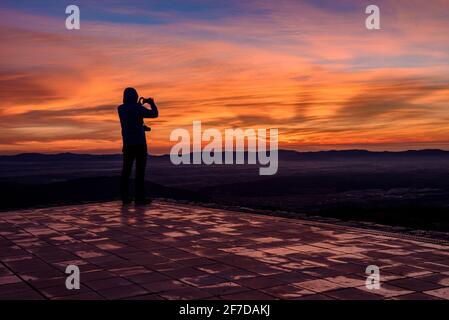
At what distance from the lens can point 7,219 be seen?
30.2 ft

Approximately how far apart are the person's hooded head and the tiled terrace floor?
2.70 meters

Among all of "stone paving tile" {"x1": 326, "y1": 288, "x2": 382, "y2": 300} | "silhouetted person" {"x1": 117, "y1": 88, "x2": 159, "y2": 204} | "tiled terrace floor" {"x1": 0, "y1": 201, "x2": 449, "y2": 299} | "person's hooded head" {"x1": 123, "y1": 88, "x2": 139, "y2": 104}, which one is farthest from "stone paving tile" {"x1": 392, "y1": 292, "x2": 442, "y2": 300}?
"person's hooded head" {"x1": 123, "y1": 88, "x2": 139, "y2": 104}

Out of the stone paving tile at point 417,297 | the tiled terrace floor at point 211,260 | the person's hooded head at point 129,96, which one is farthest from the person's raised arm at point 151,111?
the stone paving tile at point 417,297

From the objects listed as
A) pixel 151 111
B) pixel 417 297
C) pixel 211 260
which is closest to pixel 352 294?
pixel 417 297

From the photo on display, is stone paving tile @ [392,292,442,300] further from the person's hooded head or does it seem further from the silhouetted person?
the person's hooded head

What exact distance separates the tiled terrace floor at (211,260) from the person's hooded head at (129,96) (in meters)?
2.70

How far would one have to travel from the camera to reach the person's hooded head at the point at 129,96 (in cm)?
1027

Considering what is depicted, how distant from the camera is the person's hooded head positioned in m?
10.3

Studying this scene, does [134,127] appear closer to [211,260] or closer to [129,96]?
[129,96]

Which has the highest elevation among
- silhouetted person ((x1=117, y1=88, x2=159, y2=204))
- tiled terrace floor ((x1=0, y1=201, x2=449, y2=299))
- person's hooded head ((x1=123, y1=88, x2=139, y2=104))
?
person's hooded head ((x1=123, y1=88, x2=139, y2=104))

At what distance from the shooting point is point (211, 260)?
18.2 ft

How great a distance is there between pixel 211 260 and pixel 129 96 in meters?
5.57
